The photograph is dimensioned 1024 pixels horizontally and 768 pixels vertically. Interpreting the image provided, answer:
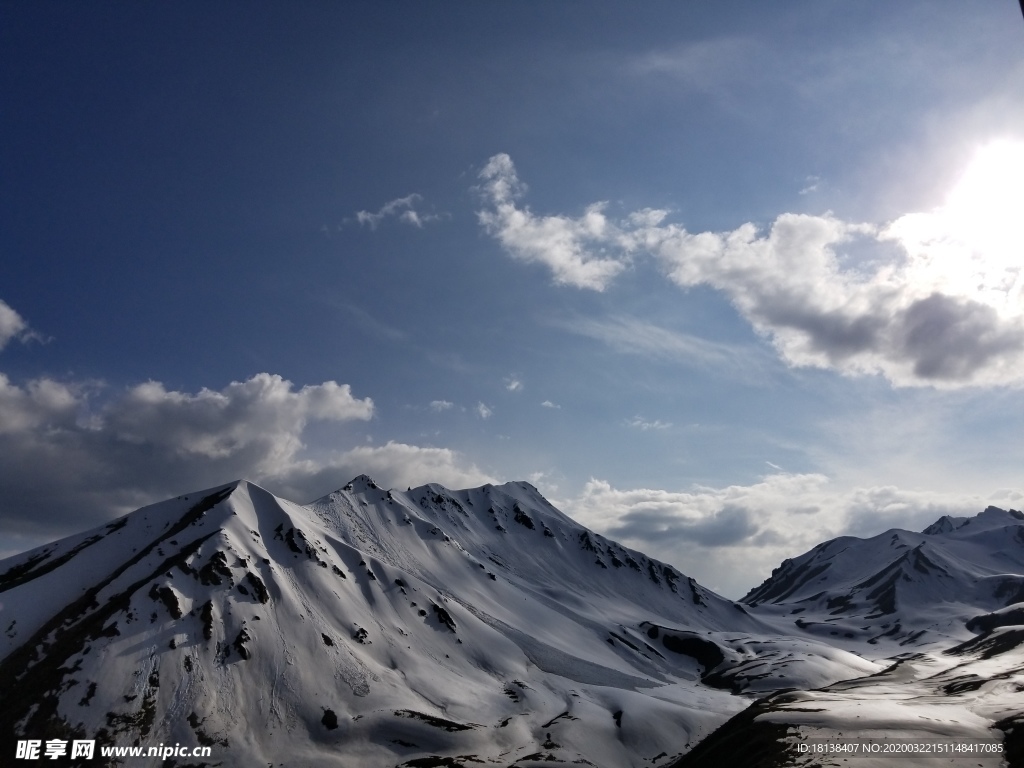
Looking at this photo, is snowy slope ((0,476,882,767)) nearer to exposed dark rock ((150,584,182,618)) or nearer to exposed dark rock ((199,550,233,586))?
exposed dark rock ((199,550,233,586))

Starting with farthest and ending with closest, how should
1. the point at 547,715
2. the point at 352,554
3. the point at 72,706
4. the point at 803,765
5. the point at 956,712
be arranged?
1. the point at 352,554
2. the point at 547,715
3. the point at 72,706
4. the point at 956,712
5. the point at 803,765

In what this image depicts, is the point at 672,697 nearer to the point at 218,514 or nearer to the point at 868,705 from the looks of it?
the point at 868,705

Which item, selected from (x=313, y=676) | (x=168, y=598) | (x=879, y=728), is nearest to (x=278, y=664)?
(x=313, y=676)

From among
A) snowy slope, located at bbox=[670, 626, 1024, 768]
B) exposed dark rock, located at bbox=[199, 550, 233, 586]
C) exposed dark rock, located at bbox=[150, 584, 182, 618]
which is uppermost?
exposed dark rock, located at bbox=[199, 550, 233, 586]

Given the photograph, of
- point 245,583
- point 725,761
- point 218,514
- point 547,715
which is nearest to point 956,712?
point 725,761

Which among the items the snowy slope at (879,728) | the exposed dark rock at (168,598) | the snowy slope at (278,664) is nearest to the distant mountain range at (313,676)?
the exposed dark rock at (168,598)

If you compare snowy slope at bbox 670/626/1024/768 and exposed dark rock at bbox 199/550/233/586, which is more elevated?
exposed dark rock at bbox 199/550/233/586

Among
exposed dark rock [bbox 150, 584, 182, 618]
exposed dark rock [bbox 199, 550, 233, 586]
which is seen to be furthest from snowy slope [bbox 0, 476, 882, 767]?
exposed dark rock [bbox 150, 584, 182, 618]

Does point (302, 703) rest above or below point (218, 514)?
below

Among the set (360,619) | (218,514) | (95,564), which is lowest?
(360,619)

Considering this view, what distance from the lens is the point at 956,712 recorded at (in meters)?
96.6

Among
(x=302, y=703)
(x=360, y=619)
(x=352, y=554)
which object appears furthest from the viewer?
(x=352, y=554)

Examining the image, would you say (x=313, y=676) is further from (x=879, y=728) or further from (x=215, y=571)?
(x=879, y=728)

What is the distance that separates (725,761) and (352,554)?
422 feet
